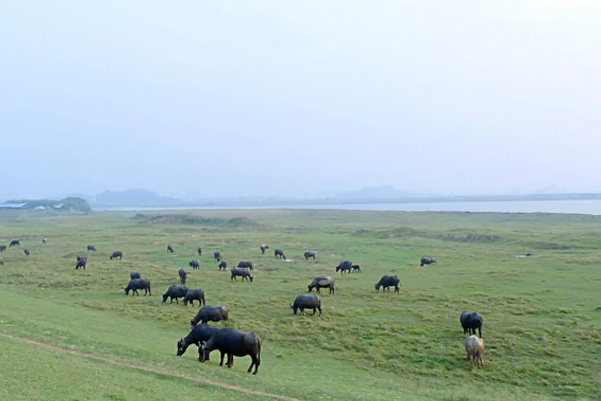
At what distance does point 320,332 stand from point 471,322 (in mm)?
7666

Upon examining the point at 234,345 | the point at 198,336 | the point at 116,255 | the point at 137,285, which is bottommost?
the point at 116,255

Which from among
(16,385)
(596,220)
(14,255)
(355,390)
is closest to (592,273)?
(355,390)

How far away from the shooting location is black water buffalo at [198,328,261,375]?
61.0 ft

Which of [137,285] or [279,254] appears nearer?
[137,285]

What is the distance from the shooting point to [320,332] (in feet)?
87.5

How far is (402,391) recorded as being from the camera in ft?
63.0

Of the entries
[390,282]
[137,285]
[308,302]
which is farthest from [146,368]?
[390,282]

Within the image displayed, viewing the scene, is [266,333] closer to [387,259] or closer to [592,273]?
[592,273]

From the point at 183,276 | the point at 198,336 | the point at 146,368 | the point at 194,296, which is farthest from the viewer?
the point at 183,276

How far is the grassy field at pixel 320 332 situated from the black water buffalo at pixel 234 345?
69 centimetres

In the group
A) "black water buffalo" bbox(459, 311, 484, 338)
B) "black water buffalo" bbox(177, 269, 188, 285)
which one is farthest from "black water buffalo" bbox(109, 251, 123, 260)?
"black water buffalo" bbox(459, 311, 484, 338)

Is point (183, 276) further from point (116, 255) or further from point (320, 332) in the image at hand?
point (116, 255)

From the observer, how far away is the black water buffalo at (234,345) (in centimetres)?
1858

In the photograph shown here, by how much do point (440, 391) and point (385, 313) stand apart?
11.4m
